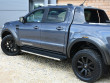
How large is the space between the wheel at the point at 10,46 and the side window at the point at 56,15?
174 cm

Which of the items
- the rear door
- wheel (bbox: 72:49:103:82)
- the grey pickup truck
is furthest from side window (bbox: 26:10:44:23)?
wheel (bbox: 72:49:103:82)

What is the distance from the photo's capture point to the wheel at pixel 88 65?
146 inches

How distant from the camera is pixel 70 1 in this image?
9.21 metres

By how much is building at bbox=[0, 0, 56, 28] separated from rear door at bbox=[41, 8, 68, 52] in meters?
5.71

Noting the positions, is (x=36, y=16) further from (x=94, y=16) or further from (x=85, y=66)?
(x=85, y=66)

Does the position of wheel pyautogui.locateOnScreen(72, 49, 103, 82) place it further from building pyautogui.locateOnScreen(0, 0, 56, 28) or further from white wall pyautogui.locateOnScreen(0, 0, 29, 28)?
white wall pyautogui.locateOnScreen(0, 0, 29, 28)

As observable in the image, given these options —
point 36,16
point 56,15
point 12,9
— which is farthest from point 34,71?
point 12,9

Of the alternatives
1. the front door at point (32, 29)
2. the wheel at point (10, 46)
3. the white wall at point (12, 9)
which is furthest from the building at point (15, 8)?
the front door at point (32, 29)

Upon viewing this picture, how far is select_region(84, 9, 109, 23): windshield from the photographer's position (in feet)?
15.2

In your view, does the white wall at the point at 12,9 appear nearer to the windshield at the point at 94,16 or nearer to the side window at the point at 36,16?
the side window at the point at 36,16

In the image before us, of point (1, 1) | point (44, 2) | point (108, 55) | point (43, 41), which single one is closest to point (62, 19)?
point (43, 41)

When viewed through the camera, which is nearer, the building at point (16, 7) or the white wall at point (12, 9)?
the building at point (16, 7)

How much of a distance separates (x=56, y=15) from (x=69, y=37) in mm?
903

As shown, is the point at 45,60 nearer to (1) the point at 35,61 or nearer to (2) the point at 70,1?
(1) the point at 35,61
